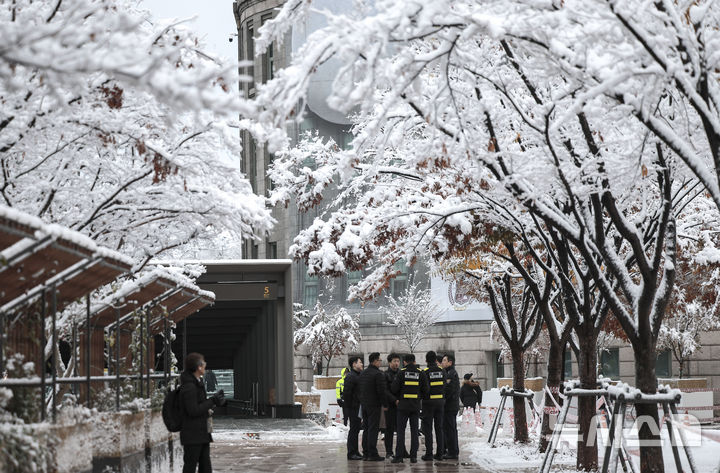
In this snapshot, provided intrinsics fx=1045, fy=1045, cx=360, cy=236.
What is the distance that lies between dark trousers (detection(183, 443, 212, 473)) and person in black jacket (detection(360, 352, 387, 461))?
272 inches

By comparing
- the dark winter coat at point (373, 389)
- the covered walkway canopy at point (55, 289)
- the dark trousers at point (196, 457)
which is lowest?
the dark trousers at point (196, 457)

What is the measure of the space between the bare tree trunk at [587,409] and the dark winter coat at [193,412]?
20.4 feet

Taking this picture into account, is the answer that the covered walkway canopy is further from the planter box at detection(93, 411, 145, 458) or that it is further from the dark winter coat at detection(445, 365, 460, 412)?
the dark winter coat at detection(445, 365, 460, 412)

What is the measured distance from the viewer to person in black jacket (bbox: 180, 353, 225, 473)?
36.2ft

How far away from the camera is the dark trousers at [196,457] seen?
11.2 metres

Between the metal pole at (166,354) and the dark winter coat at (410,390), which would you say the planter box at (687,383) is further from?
the metal pole at (166,354)

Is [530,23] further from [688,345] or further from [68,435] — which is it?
[688,345]

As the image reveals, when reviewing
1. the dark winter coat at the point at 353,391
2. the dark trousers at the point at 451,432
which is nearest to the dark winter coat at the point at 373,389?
the dark winter coat at the point at 353,391

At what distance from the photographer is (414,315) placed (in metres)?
54.5

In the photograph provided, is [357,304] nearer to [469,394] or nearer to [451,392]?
[469,394]

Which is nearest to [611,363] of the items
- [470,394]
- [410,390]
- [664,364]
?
[664,364]

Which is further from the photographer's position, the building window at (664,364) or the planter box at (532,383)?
the building window at (664,364)

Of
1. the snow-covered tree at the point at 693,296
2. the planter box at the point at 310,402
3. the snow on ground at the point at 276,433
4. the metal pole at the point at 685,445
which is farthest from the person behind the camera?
the planter box at the point at 310,402

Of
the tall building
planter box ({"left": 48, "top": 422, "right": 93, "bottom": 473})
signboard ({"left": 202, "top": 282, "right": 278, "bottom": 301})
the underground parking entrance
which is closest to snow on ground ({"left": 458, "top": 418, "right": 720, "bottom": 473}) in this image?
planter box ({"left": 48, "top": 422, "right": 93, "bottom": 473})
